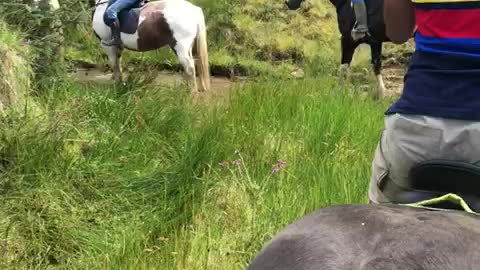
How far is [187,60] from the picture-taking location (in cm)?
926

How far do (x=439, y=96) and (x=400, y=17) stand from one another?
0.47 metres

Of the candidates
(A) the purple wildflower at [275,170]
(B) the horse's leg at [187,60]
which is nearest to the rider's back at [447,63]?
(A) the purple wildflower at [275,170]

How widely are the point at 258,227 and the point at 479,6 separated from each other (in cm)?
210

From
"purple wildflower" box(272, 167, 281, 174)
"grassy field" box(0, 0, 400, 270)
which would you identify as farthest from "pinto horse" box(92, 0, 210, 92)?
"purple wildflower" box(272, 167, 281, 174)

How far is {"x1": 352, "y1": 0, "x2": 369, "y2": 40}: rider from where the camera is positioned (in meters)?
8.58

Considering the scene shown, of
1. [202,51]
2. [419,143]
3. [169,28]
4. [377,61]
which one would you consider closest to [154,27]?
[169,28]

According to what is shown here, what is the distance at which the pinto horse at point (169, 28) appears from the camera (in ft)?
29.8

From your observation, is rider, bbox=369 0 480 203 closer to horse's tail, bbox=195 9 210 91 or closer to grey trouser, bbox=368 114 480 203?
grey trouser, bbox=368 114 480 203

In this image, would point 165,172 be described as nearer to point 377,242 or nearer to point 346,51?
point 377,242

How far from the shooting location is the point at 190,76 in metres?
9.39

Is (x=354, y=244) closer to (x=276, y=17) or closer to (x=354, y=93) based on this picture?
(x=354, y=93)

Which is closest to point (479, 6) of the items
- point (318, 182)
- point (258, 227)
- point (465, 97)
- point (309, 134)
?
point (465, 97)

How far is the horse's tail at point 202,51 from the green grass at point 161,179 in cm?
372

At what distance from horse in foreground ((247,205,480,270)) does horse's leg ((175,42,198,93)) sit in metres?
7.87
